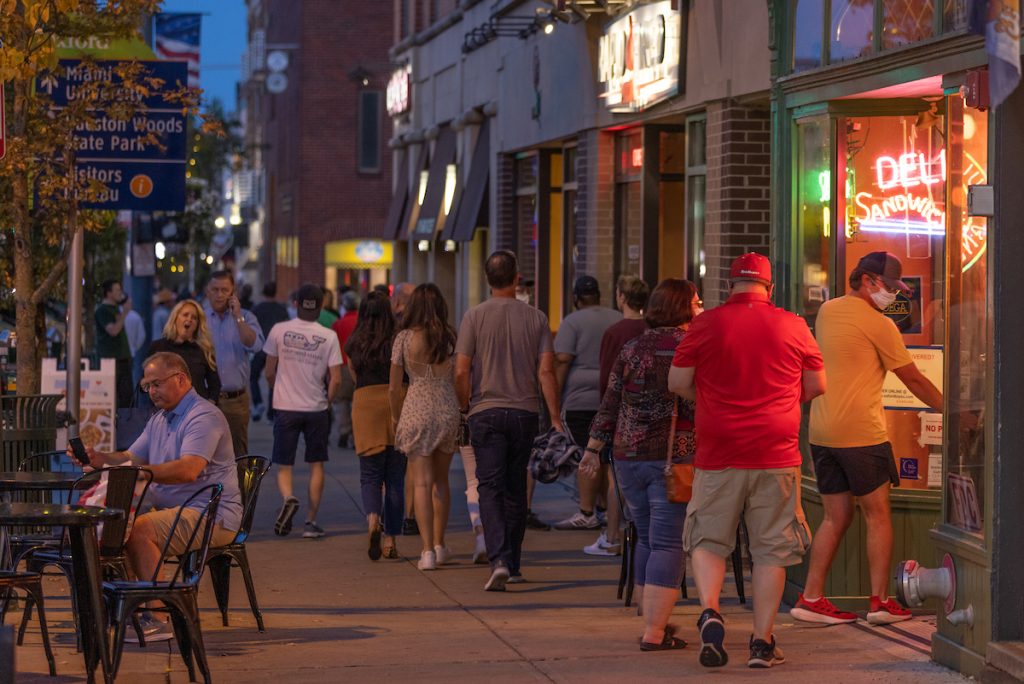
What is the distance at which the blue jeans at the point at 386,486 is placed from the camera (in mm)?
11875

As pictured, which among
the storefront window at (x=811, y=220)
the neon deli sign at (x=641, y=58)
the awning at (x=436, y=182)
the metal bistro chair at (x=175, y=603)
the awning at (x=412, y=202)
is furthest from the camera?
the awning at (x=412, y=202)

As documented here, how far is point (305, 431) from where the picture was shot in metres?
13.0

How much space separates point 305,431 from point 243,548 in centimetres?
408

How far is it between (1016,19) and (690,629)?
3.82m

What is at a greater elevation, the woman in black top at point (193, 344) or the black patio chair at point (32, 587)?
the woman in black top at point (193, 344)

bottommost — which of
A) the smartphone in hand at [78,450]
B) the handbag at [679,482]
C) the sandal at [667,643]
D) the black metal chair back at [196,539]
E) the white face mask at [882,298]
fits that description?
the sandal at [667,643]

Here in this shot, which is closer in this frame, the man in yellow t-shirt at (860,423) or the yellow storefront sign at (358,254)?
the man in yellow t-shirt at (860,423)

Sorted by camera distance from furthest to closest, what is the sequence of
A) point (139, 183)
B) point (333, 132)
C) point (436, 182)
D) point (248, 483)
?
1. point (333, 132)
2. point (436, 182)
3. point (139, 183)
4. point (248, 483)

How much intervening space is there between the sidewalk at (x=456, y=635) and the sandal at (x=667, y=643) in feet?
0.13

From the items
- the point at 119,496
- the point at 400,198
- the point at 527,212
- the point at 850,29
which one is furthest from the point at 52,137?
the point at 400,198

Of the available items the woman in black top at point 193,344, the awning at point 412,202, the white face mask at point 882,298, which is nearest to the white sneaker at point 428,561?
the woman in black top at point 193,344

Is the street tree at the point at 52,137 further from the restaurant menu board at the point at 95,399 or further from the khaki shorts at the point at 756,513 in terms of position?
the khaki shorts at the point at 756,513

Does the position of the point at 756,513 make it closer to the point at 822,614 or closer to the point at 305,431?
the point at 822,614

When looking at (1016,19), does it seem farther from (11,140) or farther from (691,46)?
(691,46)
